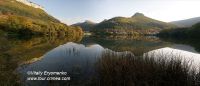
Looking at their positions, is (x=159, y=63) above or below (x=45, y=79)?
above

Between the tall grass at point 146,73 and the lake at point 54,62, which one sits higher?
the tall grass at point 146,73

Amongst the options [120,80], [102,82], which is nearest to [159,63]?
[120,80]

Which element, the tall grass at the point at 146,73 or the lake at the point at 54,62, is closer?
the tall grass at the point at 146,73

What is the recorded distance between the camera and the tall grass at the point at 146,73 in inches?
488

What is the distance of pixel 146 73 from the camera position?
12703mm

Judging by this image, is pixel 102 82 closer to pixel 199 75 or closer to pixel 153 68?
pixel 153 68

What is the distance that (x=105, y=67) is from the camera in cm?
1338

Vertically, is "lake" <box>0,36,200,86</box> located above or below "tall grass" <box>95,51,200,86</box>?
below

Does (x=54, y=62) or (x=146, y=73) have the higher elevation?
(x=146, y=73)

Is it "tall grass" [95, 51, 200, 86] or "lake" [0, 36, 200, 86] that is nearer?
"tall grass" [95, 51, 200, 86]

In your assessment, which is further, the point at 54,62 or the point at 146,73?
the point at 54,62

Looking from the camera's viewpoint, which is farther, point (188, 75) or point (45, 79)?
point (45, 79)

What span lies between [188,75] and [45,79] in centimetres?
822

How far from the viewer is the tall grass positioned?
40.7ft
